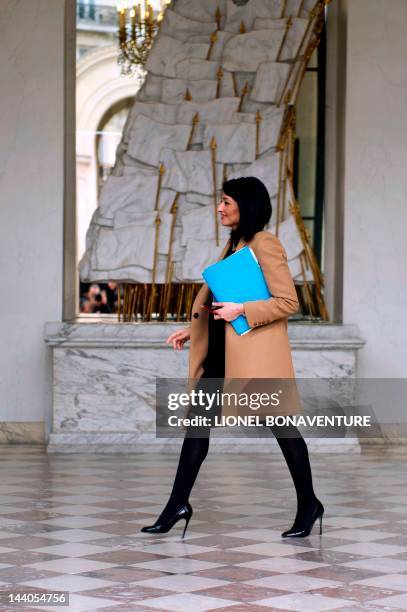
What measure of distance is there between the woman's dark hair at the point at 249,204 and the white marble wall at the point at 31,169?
13.9ft

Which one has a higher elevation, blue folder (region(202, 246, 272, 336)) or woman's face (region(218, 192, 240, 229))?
woman's face (region(218, 192, 240, 229))

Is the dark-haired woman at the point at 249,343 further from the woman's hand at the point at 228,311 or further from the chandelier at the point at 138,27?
the chandelier at the point at 138,27

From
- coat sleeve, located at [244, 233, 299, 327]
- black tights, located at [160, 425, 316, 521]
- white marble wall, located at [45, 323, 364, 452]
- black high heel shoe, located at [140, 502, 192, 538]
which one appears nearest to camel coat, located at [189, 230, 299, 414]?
coat sleeve, located at [244, 233, 299, 327]

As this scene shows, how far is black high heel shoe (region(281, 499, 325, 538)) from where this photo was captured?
5.60m

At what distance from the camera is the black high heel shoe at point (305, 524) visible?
18.4ft

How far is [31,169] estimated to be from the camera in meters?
9.65

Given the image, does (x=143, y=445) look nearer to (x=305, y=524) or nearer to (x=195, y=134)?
(x=195, y=134)

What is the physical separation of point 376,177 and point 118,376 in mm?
2658

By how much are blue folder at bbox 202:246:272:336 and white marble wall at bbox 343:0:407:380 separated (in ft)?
14.4

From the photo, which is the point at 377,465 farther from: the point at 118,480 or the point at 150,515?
the point at 150,515

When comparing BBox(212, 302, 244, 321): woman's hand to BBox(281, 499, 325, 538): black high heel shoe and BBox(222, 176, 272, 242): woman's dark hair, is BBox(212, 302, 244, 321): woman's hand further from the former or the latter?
BBox(281, 499, 325, 538): black high heel shoe

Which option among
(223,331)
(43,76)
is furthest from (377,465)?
(43,76)

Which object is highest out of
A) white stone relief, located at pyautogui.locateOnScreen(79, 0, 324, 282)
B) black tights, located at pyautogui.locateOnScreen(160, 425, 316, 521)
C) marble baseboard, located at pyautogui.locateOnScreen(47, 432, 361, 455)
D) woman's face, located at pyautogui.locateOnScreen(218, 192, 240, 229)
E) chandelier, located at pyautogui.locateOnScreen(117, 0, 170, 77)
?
chandelier, located at pyautogui.locateOnScreen(117, 0, 170, 77)

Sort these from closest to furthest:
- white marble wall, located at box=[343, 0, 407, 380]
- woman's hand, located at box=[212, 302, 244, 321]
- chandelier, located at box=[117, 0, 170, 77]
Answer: woman's hand, located at box=[212, 302, 244, 321] < white marble wall, located at box=[343, 0, 407, 380] < chandelier, located at box=[117, 0, 170, 77]
